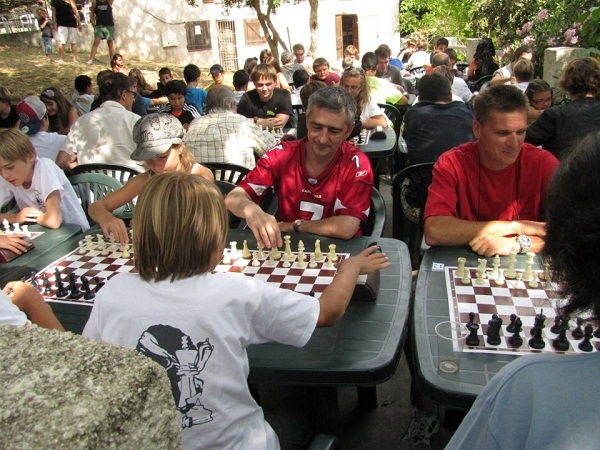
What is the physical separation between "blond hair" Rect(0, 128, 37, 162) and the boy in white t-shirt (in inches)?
75.5

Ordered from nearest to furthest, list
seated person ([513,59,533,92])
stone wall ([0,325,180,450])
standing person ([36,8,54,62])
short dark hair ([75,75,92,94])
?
stone wall ([0,325,180,450]), seated person ([513,59,533,92]), short dark hair ([75,75,92,94]), standing person ([36,8,54,62])

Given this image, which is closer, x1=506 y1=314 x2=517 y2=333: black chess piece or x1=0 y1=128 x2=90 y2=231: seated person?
x1=506 y1=314 x2=517 y2=333: black chess piece

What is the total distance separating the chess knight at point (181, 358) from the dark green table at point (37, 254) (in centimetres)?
125

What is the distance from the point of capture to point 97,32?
12742 millimetres

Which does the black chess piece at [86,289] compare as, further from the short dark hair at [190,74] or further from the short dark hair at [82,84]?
the short dark hair at [190,74]

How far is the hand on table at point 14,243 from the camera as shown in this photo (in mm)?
2705

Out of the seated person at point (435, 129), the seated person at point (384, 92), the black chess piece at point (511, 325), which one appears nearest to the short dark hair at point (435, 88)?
the seated person at point (435, 129)

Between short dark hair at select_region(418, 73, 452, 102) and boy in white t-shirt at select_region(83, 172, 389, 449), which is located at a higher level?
short dark hair at select_region(418, 73, 452, 102)

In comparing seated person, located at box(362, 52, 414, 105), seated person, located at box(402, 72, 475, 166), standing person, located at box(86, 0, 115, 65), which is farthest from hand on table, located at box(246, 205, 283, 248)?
standing person, located at box(86, 0, 115, 65)

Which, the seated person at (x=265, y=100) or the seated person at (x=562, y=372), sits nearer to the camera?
the seated person at (x=562, y=372)

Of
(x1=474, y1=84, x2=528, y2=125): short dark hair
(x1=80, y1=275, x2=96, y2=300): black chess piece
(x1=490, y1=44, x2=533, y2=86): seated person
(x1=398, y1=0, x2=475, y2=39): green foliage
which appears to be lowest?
(x1=80, y1=275, x2=96, y2=300): black chess piece

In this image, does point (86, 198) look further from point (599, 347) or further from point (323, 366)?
point (599, 347)

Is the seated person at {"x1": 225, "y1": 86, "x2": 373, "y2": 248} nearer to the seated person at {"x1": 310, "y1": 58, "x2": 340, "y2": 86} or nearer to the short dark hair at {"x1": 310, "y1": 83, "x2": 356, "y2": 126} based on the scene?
the short dark hair at {"x1": 310, "y1": 83, "x2": 356, "y2": 126}

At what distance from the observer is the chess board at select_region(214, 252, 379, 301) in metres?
2.02
